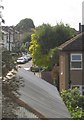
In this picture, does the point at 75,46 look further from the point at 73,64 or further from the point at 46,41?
the point at 46,41

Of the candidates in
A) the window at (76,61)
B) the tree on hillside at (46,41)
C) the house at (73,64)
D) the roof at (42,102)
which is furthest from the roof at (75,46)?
the roof at (42,102)

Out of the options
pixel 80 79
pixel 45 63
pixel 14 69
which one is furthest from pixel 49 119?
pixel 45 63

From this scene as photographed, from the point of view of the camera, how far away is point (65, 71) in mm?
31844

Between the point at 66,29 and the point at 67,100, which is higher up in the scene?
the point at 66,29

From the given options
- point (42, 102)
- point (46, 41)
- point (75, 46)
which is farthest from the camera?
point (46, 41)

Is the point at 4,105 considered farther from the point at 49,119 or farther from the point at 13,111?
the point at 49,119

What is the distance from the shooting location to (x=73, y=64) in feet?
105

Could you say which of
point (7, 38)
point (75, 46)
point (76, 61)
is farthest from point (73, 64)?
point (7, 38)

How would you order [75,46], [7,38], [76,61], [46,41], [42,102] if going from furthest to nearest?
[46,41] < [76,61] < [75,46] < [42,102] < [7,38]

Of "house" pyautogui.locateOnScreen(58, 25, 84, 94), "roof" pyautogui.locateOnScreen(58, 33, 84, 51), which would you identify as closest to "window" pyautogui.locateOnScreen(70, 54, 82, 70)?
"house" pyautogui.locateOnScreen(58, 25, 84, 94)

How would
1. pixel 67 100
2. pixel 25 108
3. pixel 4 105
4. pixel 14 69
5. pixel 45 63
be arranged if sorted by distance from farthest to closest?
1. pixel 45 63
2. pixel 67 100
3. pixel 25 108
4. pixel 14 69
5. pixel 4 105

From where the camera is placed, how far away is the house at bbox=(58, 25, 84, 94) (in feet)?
103

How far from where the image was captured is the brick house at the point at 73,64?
31448 millimetres

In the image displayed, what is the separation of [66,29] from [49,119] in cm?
4122
